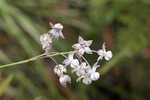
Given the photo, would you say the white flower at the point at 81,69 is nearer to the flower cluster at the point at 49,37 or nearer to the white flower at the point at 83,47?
the white flower at the point at 83,47

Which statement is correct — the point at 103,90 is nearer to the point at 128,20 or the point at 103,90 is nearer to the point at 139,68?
the point at 139,68

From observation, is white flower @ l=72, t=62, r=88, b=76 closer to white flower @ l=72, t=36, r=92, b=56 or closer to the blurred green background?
white flower @ l=72, t=36, r=92, b=56

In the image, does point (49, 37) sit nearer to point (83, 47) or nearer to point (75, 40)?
point (83, 47)

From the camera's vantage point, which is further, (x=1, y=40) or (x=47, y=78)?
(x=1, y=40)

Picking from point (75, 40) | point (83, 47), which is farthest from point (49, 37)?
point (75, 40)

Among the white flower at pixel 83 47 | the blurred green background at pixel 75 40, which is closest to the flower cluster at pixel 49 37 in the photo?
the white flower at pixel 83 47

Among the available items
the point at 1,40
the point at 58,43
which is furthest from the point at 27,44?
the point at 1,40

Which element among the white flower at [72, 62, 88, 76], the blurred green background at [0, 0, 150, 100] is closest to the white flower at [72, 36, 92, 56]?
the white flower at [72, 62, 88, 76]

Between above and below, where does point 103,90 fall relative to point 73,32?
below
